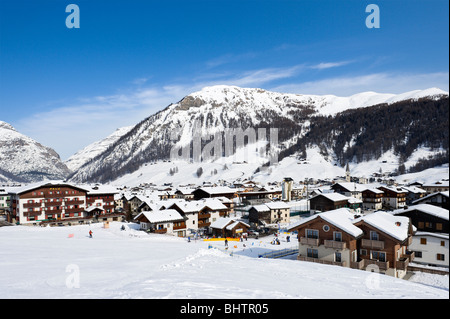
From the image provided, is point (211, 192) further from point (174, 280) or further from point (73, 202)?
point (174, 280)

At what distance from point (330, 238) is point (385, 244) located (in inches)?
173

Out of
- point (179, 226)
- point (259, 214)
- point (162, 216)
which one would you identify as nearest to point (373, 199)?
point (259, 214)

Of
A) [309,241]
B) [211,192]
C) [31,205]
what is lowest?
[211,192]

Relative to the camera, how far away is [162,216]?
46.9m

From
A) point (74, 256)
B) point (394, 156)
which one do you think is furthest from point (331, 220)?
point (394, 156)

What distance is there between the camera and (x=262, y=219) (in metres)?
57.5

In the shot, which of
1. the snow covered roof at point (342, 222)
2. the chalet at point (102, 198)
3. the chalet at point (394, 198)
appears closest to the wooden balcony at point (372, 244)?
the snow covered roof at point (342, 222)

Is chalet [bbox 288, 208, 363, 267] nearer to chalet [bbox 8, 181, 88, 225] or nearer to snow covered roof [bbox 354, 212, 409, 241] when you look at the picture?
snow covered roof [bbox 354, 212, 409, 241]

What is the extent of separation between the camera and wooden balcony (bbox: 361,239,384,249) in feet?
76.1

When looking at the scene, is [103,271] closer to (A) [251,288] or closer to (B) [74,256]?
(B) [74,256]

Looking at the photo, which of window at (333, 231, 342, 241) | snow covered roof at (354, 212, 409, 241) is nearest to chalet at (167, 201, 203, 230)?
window at (333, 231, 342, 241)

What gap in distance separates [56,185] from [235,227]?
37649 millimetres
